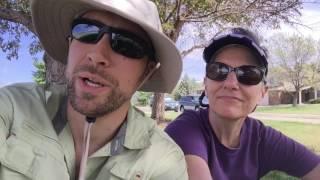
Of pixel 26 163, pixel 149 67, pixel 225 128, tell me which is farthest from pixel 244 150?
pixel 26 163

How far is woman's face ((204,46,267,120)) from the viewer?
243 cm

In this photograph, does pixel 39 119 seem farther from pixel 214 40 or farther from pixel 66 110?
pixel 214 40

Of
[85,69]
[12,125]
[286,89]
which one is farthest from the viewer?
[286,89]

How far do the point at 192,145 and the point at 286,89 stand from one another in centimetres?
6358

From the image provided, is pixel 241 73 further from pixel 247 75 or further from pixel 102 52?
pixel 102 52

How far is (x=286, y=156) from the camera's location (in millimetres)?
2740

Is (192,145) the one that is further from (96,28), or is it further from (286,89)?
(286,89)

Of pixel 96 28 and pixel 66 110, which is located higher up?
pixel 96 28

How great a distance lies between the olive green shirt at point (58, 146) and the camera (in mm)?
1785

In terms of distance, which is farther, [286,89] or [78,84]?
[286,89]

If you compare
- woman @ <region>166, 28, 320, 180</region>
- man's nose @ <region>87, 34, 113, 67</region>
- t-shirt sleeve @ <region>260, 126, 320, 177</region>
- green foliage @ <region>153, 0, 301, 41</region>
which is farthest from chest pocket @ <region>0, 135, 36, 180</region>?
green foliage @ <region>153, 0, 301, 41</region>

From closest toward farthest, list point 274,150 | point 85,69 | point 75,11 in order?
point 85,69 → point 75,11 → point 274,150

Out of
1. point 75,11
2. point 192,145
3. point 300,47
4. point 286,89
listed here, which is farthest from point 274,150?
point 286,89

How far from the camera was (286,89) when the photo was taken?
6381 cm
